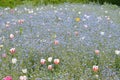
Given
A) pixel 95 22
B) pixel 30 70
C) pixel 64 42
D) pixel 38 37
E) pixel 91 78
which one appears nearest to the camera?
pixel 91 78

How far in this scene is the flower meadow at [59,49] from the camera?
4535mm

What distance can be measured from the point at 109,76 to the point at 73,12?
14.6 ft

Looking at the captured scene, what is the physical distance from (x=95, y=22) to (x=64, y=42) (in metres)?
1.92

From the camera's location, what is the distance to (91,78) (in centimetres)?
441

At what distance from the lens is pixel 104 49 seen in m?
5.42

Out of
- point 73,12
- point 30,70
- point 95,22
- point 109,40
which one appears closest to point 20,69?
point 30,70

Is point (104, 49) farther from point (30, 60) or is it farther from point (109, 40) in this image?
point (30, 60)

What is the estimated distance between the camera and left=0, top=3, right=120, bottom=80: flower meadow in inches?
179

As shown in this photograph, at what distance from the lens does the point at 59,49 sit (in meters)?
5.31

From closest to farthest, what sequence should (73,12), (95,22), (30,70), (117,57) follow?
(30,70) < (117,57) < (95,22) < (73,12)

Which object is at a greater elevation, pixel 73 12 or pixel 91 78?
pixel 91 78

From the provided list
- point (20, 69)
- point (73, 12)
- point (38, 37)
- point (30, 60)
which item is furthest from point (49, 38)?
point (73, 12)

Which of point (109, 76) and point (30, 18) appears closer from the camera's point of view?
point (109, 76)

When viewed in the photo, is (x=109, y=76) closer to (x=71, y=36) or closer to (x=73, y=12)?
(x=71, y=36)
